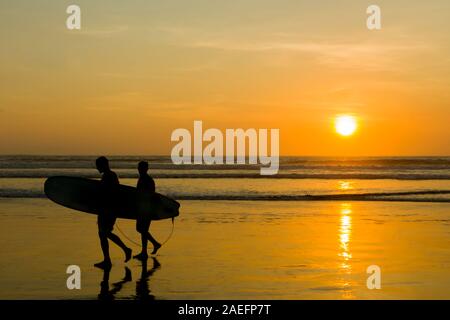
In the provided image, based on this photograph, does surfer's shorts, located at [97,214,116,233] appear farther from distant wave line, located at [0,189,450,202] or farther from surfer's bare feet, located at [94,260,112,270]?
distant wave line, located at [0,189,450,202]

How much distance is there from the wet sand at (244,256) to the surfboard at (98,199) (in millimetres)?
761

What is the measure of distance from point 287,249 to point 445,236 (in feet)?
13.0

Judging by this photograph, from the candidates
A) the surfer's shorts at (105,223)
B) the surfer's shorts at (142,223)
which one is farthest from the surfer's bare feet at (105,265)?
the surfer's shorts at (142,223)

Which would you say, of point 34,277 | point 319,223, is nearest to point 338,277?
point 34,277

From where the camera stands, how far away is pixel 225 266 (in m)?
10.6

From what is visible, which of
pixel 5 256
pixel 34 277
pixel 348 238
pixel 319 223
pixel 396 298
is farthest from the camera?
pixel 319 223

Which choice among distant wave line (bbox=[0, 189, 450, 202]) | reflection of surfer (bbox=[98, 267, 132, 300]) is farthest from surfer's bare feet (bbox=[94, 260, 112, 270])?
distant wave line (bbox=[0, 189, 450, 202])

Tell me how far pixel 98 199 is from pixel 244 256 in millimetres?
2624

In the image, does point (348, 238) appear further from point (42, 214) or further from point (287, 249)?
point (42, 214)

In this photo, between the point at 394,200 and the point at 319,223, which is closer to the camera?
the point at 319,223

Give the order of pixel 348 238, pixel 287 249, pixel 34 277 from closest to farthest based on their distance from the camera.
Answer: pixel 34 277
pixel 287 249
pixel 348 238

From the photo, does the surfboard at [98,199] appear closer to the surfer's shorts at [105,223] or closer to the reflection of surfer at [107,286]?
the surfer's shorts at [105,223]

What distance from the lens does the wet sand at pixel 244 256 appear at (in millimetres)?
8773

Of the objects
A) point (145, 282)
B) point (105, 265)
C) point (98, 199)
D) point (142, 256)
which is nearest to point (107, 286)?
point (145, 282)
